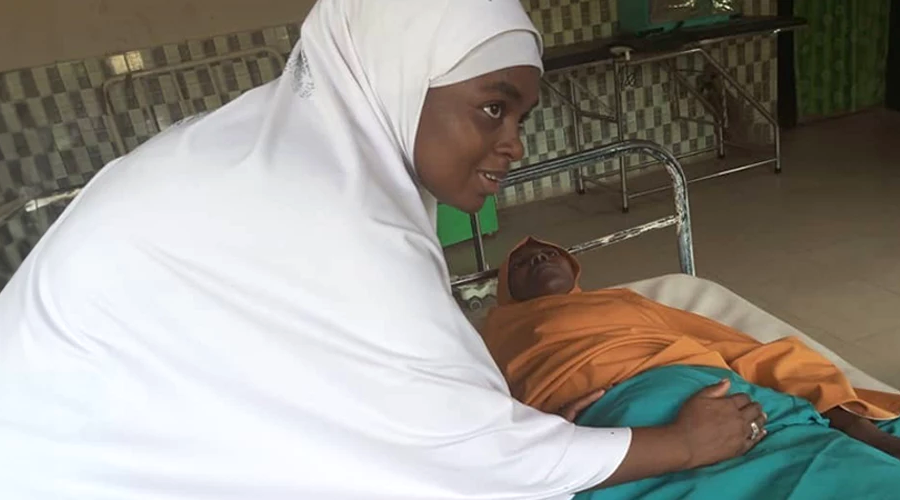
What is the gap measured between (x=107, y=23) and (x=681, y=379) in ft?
10.1

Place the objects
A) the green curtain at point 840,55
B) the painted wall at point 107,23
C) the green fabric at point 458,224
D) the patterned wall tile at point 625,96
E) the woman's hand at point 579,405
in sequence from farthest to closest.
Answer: the green curtain at point 840,55 < the patterned wall tile at point 625,96 < the green fabric at point 458,224 < the painted wall at point 107,23 < the woman's hand at point 579,405

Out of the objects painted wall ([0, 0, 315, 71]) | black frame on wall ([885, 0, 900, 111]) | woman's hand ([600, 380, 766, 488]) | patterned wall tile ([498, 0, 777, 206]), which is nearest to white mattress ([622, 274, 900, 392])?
woman's hand ([600, 380, 766, 488])

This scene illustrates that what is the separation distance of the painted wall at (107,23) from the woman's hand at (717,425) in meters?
3.07

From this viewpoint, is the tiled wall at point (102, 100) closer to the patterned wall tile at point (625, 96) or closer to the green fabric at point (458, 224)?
the patterned wall tile at point (625, 96)

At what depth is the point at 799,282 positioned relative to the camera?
3.08 meters

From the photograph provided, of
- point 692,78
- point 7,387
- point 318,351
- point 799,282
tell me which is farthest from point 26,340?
point 692,78

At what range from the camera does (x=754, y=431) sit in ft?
4.12

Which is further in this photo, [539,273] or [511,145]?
[539,273]

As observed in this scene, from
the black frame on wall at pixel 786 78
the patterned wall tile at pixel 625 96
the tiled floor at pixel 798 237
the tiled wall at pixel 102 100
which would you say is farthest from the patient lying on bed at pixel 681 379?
the black frame on wall at pixel 786 78

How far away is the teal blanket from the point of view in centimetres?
117

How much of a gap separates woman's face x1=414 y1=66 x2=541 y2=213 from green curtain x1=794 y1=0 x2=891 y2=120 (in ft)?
15.0

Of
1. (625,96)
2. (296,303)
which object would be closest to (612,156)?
(296,303)

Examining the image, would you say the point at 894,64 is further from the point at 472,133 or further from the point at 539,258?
the point at 472,133

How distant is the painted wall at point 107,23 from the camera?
11.1 feet
